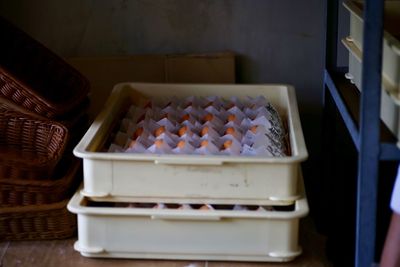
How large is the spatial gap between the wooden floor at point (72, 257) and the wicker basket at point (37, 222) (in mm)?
19

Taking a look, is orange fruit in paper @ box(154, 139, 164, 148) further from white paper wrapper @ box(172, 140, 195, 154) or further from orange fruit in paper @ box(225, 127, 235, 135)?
orange fruit in paper @ box(225, 127, 235, 135)

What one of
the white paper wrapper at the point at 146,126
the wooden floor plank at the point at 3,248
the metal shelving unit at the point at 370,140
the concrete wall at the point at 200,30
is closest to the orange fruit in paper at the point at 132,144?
the white paper wrapper at the point at 146,126

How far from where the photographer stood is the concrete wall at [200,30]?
2.50 m

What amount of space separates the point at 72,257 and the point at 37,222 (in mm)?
150

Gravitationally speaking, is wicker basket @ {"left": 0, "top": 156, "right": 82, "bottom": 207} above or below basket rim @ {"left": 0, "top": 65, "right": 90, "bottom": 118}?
below

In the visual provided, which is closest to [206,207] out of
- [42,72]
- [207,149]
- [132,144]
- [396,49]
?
[207,149]

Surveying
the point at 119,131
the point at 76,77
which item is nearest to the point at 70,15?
the point at 76,77

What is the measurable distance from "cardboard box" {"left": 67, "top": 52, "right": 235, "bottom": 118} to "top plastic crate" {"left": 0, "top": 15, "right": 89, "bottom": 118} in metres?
0.28

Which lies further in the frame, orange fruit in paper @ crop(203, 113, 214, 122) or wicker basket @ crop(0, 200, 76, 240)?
orange fruit in paper @ crop(203, 113, 214, 122)

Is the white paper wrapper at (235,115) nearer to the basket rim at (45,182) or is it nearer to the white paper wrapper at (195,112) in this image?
the white paper wrapper at (195,112)

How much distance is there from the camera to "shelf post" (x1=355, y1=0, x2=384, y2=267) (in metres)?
1.53

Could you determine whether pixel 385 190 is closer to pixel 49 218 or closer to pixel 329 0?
pixel 329 0

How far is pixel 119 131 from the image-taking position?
2.11 meters

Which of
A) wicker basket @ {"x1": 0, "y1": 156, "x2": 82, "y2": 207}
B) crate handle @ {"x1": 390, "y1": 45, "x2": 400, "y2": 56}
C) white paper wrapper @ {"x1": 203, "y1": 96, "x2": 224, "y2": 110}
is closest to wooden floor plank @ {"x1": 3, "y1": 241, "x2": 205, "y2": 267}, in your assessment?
wicker basket @ {"x1": 0, "y1": 156, "x2": 82, "y2": 207}
